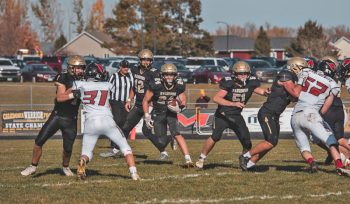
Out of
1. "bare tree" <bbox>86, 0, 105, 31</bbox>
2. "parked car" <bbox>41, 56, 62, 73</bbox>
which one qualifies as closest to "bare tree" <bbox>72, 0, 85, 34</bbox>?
"bare tree" <bbox>86, 0, 105, 31</bbox>

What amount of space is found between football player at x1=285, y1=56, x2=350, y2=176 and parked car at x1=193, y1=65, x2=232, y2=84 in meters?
30.1

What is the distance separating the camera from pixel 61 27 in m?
111

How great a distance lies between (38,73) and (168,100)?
108ft

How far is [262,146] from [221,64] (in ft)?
118

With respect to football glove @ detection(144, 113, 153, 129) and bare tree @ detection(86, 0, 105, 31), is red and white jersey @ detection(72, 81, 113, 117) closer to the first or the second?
football glove @ detection(144, 113, 153, 129)

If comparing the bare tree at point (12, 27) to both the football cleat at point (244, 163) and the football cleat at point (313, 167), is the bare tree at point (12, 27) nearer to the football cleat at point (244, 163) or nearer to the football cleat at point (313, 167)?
the football cleat at point (244, 163)

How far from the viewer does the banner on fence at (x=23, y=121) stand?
2500 centimetres

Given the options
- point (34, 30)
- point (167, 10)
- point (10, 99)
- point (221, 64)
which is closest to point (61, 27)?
point (34, 30)

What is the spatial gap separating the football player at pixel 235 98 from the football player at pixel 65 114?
2120 mm

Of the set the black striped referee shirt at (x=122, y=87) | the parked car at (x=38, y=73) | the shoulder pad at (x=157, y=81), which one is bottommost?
the parked car at (x=38, y=73)

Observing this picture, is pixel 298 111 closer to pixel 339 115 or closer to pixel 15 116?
pixel 339 115

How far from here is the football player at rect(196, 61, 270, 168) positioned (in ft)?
37.3

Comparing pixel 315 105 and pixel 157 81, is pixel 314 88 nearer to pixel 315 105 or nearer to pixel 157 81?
pixel 315 105

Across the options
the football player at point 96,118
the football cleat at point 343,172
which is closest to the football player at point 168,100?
the football player at point 96,118
